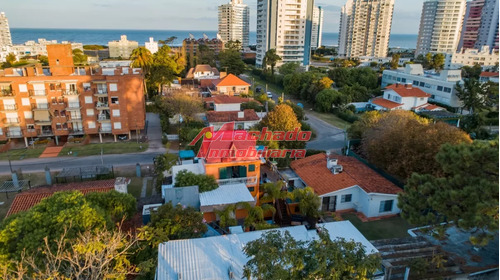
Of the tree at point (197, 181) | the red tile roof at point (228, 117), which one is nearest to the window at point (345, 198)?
the tree at point (197, 181)

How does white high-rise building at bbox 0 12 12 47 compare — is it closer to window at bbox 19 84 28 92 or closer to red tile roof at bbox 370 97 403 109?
window at bbox 19 84 28 92

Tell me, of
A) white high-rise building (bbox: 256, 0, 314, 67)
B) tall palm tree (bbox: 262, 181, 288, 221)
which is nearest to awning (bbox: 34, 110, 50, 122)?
tall palm tree (bbox: 262, 181, 288, 221)

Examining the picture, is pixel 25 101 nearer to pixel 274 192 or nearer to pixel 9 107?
pixel 9 107

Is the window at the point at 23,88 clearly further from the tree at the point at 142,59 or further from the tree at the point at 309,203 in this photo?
the tree at the point at 309,203

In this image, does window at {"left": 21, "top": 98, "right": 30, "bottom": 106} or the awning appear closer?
window at {"left": 21, "top": 98, "right": 30, "bottom": 106}

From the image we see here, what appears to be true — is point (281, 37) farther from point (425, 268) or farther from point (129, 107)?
point (425, 268)

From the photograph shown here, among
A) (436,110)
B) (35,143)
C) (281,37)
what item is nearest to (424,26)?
(281,37)
